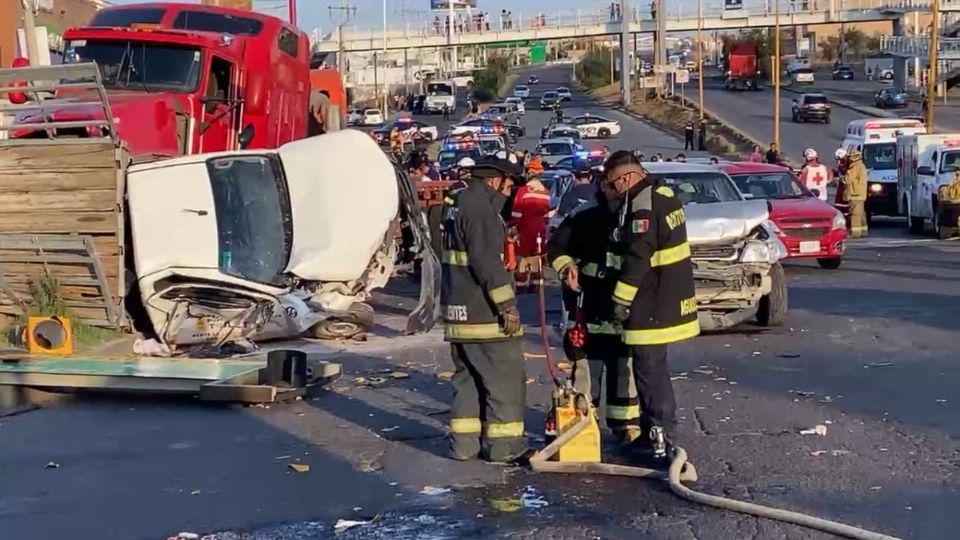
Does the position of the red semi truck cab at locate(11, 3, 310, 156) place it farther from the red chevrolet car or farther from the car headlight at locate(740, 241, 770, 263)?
the red chevrolet car

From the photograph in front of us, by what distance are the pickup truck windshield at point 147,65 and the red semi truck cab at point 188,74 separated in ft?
0.04

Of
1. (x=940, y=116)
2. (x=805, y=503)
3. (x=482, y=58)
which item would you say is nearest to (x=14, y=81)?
(x=805, y=503)

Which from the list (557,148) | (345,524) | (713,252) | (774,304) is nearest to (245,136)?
(713,252)

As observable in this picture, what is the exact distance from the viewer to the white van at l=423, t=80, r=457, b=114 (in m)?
99.1

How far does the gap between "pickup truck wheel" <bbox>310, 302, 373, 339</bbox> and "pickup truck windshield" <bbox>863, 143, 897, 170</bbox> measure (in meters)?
20.0

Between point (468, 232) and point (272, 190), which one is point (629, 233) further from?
point (272, 190)

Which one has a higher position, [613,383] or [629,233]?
[629,233]

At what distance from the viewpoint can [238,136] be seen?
1827cm

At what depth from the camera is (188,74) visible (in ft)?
57.9

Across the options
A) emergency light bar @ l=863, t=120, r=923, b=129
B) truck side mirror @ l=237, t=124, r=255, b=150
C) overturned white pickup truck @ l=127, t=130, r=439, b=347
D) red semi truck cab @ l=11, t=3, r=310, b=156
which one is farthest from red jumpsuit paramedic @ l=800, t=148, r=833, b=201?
overturned white pickup truck @ l=127, t=130, r=439, b=347

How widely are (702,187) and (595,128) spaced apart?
186ft

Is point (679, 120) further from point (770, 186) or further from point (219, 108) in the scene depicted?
point (219, 108)

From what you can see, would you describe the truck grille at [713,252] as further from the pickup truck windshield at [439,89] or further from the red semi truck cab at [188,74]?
the pickup truck windshield at [439,89]

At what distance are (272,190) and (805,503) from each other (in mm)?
8484
